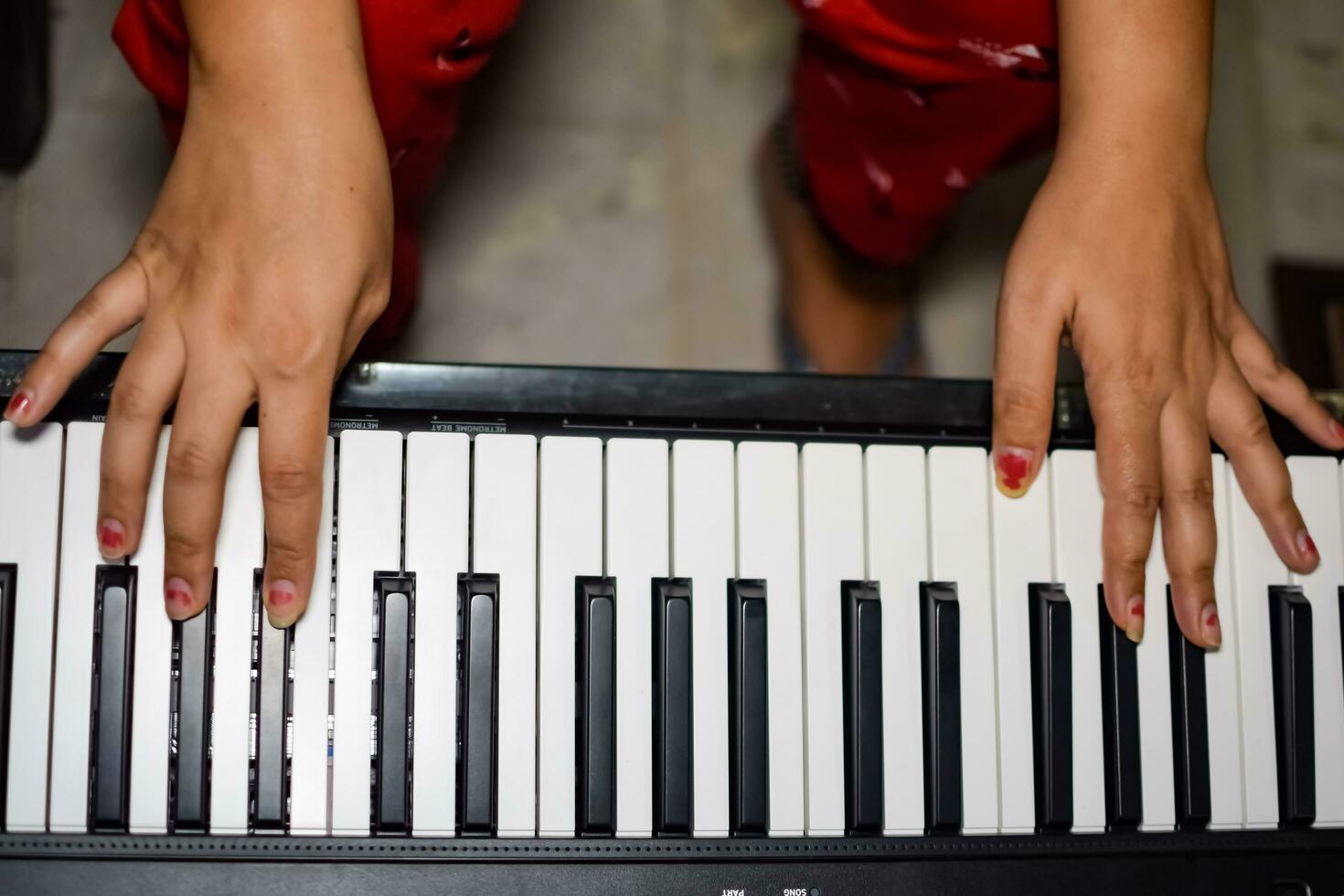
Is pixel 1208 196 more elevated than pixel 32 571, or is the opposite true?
pixel 1208 196

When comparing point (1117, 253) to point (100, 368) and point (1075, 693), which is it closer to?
point (1075, 693)

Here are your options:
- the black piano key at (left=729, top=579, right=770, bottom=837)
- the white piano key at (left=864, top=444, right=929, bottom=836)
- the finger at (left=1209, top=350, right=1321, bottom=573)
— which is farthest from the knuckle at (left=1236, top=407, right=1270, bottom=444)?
the black piano key at (left=729, top=579, right=770, bottom=837)

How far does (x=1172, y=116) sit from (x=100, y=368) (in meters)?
0.67

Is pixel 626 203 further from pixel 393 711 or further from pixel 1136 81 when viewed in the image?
pixel 393 711

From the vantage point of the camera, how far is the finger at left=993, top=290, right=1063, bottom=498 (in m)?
0.69

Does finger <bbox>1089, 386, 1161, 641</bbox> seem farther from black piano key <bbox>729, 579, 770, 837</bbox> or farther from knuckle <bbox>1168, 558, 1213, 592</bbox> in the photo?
black piano key <bbox>729, 579, 770, 837</bbox>

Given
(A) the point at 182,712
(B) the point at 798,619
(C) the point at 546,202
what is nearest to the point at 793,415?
(B) the point at 798,619

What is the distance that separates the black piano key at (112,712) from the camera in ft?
1.99

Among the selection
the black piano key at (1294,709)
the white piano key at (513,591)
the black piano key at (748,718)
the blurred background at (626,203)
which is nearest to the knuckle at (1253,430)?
the black piano key at (1294,709)

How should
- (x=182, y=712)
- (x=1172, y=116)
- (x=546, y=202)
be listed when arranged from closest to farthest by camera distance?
(x=182, y=712)
(x=1172, y=116)
(x=546, y=202)

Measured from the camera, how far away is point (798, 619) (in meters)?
0.66

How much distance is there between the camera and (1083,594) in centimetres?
69

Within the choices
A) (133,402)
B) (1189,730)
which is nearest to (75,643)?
(133,402)

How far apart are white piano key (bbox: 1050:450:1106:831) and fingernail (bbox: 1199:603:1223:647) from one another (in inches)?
2.6
